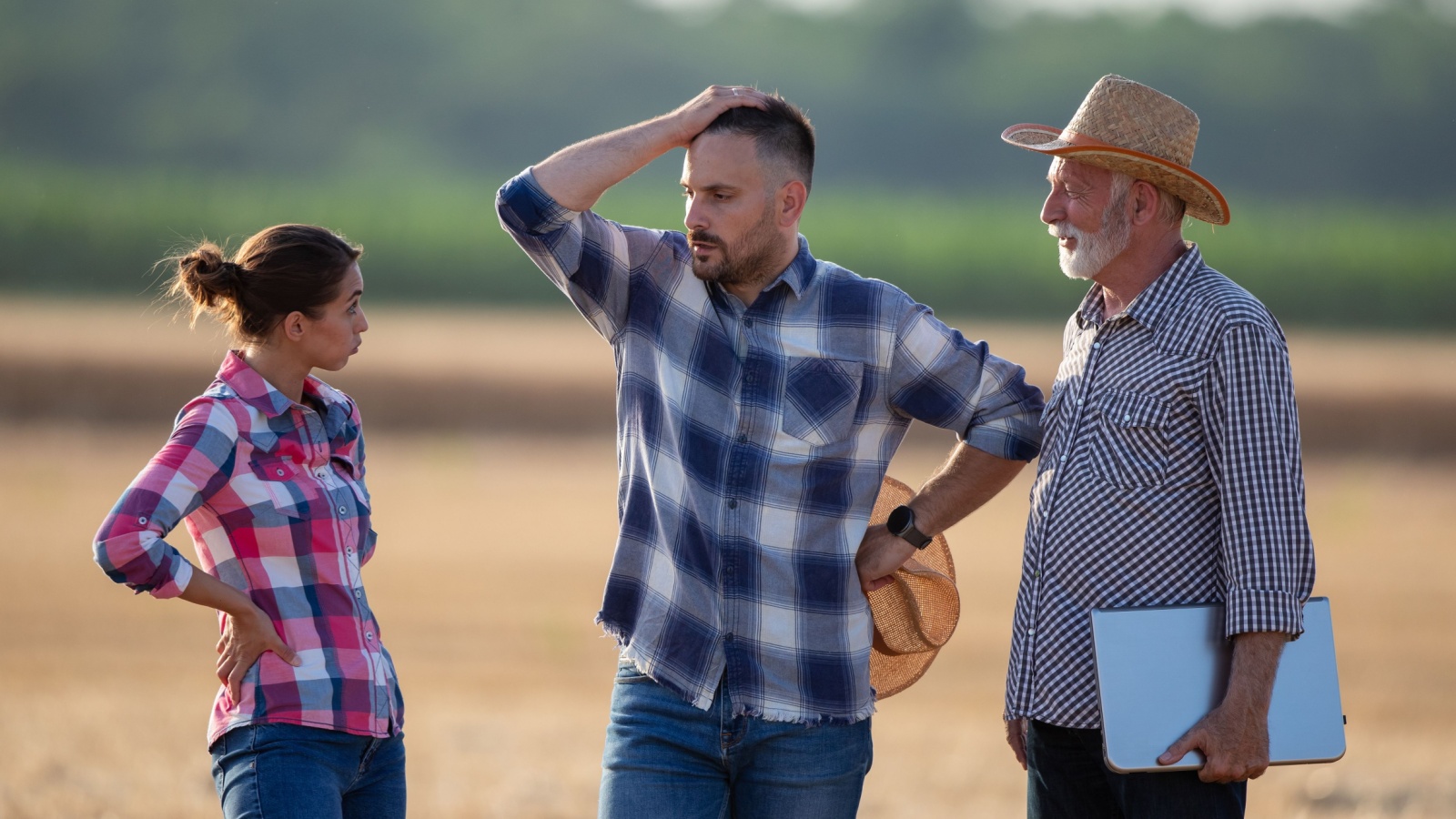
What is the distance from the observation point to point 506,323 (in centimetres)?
2753

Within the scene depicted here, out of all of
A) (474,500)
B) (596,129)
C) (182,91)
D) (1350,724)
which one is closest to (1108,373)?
(1350,724)

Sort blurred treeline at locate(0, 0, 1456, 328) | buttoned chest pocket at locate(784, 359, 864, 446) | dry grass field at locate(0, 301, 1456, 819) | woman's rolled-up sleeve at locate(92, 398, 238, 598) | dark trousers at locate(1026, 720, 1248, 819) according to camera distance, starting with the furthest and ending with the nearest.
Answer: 1. blurred treeline at locate(0, 0, 1456, 328)
2. dry grass field at locate(0, 301, 1456, 819)
3. buttoned chest pocket at locate(784, 359, 864, 446)
4. dark trousers at locate(1026, 720, 1248, 819)
5. woman's rolled-up sleeve at locate(92, 398, 238, 598)

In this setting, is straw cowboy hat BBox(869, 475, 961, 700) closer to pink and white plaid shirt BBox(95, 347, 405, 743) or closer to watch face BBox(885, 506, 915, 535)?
watch face BBox(885, 506, 915, 535)

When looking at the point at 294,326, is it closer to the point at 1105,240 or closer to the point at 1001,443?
the point at 1001,443

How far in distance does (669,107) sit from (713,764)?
30.2 meters

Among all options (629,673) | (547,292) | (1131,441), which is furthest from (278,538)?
(547,292)

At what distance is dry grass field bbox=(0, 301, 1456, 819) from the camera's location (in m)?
5.38

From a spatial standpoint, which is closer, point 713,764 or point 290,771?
point 290,771

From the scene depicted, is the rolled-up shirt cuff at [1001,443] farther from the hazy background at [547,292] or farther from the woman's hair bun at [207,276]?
the hazy background at [547,292]

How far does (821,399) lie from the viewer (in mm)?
2576

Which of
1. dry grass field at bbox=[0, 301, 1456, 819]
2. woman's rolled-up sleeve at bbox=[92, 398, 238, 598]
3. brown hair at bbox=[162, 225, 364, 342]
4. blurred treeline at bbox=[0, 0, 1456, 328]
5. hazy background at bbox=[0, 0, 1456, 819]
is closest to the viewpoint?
woman's rolled-up sleeve at bbox=[92, 398, 238, 598]

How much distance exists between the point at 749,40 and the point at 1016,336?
1263cm

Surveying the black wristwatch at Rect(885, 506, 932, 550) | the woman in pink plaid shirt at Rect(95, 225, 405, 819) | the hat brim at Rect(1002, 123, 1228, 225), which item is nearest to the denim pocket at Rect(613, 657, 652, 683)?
the woman in pink plaid shirt at Rect(95, 225, 405, 819)

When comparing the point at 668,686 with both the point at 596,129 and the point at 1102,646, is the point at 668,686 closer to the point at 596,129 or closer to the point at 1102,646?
the point at 1102,646
